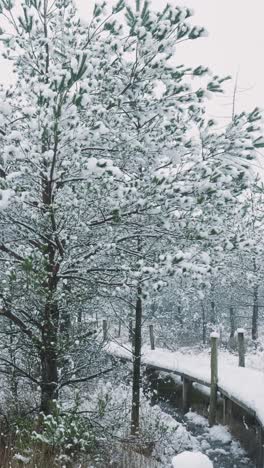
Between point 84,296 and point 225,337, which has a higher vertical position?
point 84,296

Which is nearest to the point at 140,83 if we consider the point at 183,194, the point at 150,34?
the point at 150,34

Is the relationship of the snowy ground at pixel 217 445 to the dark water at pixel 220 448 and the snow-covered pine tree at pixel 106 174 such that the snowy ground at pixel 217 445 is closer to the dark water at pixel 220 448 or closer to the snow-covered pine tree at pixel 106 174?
the dark water at pixel 220 448

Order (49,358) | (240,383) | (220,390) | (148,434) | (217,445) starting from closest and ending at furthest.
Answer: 1. (49,358)
2. (148,434)
3. (217,445)
4. (240,383)
5. (220,390)

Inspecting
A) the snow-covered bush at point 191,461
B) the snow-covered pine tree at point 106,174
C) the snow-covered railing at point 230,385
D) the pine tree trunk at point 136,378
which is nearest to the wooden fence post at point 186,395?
the snow-covered railing at point 230,385

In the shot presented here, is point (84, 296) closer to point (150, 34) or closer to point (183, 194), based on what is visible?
point (183, 194)

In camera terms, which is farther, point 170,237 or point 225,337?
point 225,337

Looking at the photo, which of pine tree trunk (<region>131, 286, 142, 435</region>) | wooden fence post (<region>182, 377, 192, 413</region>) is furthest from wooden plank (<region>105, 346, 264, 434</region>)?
pine tree trunk (<region>131, 286, 142, 435</region>)

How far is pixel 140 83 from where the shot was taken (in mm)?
5059

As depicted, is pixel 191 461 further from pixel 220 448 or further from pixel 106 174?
pixel 220 448

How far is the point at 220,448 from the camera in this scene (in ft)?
27.8

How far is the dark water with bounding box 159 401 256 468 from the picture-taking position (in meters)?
7.74

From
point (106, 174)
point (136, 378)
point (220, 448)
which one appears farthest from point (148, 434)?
point (106, 174)

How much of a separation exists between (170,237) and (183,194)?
652mm

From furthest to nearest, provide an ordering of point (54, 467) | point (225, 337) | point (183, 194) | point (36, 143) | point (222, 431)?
point (225, 337)
point (222, 431)
point (183, 194)
point (36, 143)
point (54, 467)
